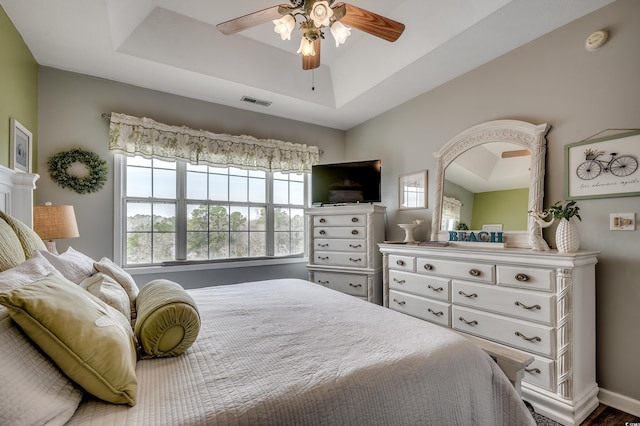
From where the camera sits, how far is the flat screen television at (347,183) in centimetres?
357

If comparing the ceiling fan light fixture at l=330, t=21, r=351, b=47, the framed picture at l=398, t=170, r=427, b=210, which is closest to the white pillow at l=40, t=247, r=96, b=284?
the ceiling fan light fixture at l=330, t=21, r=351, b=47

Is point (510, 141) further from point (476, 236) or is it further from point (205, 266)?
point (205, 266)

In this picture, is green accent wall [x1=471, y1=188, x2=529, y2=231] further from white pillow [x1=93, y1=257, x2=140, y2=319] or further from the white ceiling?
white pillow [x1=93, y1=257, x2=140, y2=319]

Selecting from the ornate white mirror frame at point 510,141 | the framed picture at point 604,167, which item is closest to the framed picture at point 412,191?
the ornate white mirror frame at point 510,141

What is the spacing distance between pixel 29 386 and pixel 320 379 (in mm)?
707

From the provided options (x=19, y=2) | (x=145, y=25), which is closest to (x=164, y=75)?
(x=145, y=25)

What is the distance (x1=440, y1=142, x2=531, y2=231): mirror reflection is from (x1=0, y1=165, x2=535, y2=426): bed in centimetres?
160

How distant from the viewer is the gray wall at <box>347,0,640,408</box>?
1.87 meters

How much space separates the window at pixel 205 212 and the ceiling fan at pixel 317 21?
6.30 ft

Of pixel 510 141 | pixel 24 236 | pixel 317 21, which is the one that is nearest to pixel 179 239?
pixel 24 236

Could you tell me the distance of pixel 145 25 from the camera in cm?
249

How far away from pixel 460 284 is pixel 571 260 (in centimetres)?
74

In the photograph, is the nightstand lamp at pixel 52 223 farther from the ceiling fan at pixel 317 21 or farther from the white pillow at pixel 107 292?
Result: the ceiling fan at pixel 317 21

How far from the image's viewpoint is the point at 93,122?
2893 millimetres
